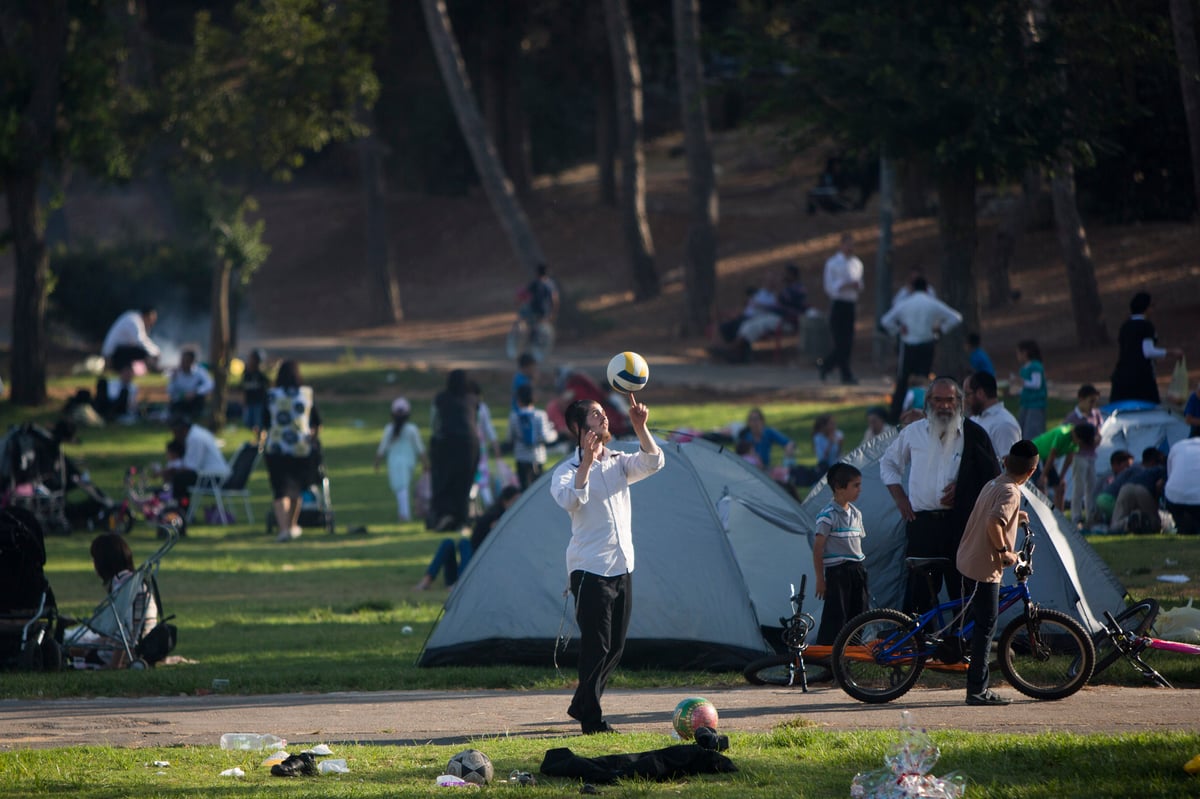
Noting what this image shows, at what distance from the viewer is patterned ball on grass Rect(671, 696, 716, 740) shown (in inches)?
288

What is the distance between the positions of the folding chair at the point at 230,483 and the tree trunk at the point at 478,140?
12996 mm

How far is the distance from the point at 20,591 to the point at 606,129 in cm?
3280

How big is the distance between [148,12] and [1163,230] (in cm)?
3408

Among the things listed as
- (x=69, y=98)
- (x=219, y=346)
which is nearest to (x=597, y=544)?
(x=219, y=346)

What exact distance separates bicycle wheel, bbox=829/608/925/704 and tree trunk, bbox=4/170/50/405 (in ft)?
71.4

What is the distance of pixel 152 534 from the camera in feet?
59.4

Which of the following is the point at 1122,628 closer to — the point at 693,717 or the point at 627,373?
the point at 693,717

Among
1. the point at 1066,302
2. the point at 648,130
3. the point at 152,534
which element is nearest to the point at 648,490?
the point at 152,534

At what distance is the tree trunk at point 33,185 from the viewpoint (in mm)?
26312

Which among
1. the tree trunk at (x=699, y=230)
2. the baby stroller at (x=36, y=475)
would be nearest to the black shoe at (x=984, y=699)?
the baby stroller at (x=36, y=475)

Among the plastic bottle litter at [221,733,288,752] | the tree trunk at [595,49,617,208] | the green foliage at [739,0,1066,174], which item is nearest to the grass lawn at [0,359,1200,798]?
the plastic bottle litter at [221,733,288,752]

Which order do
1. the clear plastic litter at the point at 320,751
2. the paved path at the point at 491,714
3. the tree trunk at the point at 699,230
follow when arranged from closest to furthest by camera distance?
the clear plastic litter at the point at 320,751 → the paved path at the point at 491,714 → the tree trunk at the point at 699,230

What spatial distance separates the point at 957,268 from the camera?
2159 cm

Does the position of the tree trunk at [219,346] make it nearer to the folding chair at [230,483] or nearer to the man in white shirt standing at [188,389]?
the man in white shirt standing at [188,389]
